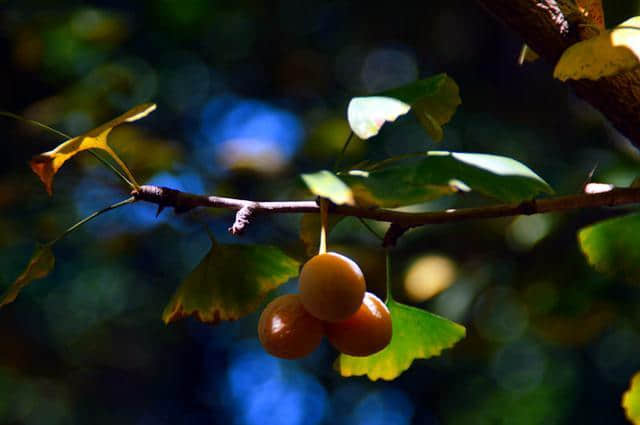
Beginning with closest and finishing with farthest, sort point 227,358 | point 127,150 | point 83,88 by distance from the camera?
point 127,150 < point 83,88 < point 227,358

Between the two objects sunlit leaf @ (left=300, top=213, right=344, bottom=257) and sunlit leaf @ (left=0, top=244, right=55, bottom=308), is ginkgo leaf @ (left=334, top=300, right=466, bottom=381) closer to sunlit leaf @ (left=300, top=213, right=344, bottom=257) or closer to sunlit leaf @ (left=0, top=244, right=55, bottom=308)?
sunlit leaf @ (left=300, top=213, right=344, bottom=257)

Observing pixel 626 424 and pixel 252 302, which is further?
pixel 626 424

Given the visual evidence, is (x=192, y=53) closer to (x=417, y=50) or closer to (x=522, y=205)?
(x=417, y=50)

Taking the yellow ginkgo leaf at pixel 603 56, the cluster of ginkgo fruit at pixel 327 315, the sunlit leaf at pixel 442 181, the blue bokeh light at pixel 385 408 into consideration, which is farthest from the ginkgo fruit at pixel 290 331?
the blue bokeh light at pixel 385 408

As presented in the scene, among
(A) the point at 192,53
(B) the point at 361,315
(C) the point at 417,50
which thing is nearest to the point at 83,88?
(A) the point at 192,53

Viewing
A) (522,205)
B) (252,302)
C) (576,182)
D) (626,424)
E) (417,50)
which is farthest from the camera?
(626,424)

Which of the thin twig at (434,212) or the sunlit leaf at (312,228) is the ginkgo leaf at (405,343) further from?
the thin twig at (434,212)

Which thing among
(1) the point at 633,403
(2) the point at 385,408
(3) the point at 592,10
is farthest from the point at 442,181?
(2) the point at 385,408
